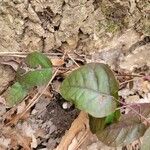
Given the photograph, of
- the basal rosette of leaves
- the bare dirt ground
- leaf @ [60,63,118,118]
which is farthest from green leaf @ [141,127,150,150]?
the basal rosette of leaves

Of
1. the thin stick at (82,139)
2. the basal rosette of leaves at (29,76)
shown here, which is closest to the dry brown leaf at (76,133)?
the thin stick at (82,139)

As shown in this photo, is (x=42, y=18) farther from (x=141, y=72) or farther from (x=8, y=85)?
(x=141, y=72)

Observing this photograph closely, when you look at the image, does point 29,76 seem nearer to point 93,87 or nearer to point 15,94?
point 15,94

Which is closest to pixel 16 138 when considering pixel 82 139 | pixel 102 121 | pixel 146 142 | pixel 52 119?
pixel 52 119

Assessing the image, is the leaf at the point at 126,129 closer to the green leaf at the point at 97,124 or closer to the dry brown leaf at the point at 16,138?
the green leaf at the point at 97,124

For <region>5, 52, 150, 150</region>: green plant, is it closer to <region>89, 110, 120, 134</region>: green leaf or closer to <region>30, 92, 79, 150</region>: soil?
<region>89, 110, 120, 134</region>: green leaf

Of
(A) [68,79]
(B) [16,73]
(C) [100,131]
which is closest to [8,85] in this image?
(B) [16,73]
